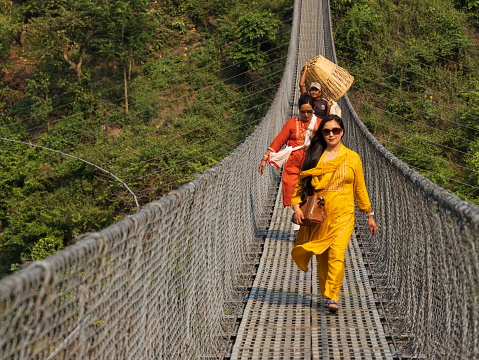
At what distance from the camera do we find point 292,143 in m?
6.05

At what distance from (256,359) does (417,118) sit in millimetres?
16604

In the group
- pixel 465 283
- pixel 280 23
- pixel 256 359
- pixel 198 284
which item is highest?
pixel 280 23

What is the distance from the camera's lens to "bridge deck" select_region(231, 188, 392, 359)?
4.06m

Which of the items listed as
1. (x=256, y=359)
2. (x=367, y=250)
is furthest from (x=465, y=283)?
(x=367, y=250)

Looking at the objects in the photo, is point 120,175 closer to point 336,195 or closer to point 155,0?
point 155,0

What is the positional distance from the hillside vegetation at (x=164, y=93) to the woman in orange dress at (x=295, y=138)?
10.2m

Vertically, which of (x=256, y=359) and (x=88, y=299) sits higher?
(x=88, y=299)

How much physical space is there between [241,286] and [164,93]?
→ 1868cm

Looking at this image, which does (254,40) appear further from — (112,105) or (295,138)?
(295,138)

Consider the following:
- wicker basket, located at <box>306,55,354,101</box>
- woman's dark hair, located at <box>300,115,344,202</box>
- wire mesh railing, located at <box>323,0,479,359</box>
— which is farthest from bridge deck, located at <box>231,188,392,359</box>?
wicker basket, located at <box>306,55,354,101</box>

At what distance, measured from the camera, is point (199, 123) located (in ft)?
70.1

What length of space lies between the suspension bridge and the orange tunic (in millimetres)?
284

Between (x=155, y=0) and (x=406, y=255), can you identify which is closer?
(x=406, y=255)

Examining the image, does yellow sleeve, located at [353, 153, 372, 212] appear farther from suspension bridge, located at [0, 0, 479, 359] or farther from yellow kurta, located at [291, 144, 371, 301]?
suspension bridge, located at [0, 0, 479, 359]
